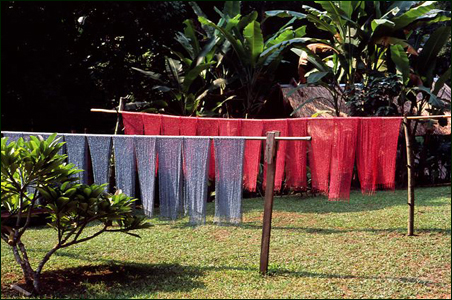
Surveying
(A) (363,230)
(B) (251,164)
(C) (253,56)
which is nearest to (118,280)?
(B) (251,164)

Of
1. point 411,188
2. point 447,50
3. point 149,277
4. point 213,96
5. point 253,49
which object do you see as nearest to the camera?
point 149,277

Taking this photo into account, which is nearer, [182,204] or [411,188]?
[182,204]

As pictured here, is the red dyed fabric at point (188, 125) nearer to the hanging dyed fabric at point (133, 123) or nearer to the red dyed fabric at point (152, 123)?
the red dyed fabric at point (152, 123)

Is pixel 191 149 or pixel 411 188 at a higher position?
pixel 191 149

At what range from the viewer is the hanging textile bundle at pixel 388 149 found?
19.0 ft

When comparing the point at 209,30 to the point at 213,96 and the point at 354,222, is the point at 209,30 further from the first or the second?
the point at 354,222

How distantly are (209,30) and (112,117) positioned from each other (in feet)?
8.74

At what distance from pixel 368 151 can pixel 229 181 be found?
1.57 meters

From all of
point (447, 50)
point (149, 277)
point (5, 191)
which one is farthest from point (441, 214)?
point (447, 50)

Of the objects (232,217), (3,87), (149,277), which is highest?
(3,87)

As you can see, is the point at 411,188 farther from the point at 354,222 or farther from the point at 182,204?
the point at 182,204

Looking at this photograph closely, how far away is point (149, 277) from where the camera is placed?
17.1ft

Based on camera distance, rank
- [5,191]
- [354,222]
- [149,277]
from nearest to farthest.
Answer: [5,191] → [149,277] → [354,222]

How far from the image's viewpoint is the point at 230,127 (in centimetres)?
690
